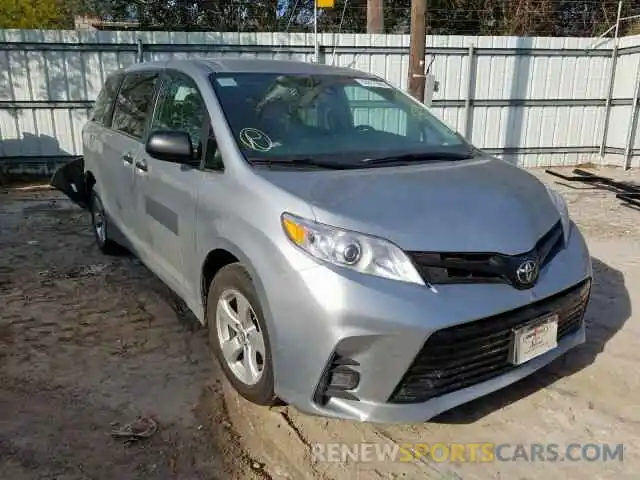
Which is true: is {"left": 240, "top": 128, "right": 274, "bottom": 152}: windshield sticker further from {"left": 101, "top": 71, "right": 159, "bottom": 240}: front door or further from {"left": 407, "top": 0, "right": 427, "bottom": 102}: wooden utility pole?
{"left": 407, "top": 0, "right": 427, "bottom": 102}: wooden utility pole

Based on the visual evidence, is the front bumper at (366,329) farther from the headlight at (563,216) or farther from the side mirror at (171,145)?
the side mirror at (171,145)

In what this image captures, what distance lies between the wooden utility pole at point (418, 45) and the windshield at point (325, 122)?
378 centimetres

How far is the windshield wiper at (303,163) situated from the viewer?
2.75 meters

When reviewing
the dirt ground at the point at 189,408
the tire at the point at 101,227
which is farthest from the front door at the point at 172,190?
the tire at the point at 101,227

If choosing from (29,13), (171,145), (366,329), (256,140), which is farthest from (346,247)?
(29,13)

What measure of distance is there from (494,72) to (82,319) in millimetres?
8939

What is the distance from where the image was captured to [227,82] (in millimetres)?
3201

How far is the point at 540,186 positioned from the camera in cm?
302

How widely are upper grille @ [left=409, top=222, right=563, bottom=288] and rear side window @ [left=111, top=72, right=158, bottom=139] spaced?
7.93 feet

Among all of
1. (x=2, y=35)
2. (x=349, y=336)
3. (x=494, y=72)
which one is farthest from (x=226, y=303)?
(x=494, y=72)

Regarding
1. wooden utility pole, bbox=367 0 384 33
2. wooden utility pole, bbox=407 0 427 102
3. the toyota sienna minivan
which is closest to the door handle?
the toyota sienna minivan

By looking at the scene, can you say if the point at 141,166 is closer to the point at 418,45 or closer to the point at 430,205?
the point at 430,205

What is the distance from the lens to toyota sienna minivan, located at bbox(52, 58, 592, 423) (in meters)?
2.19

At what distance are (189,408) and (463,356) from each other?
4.58 ft
